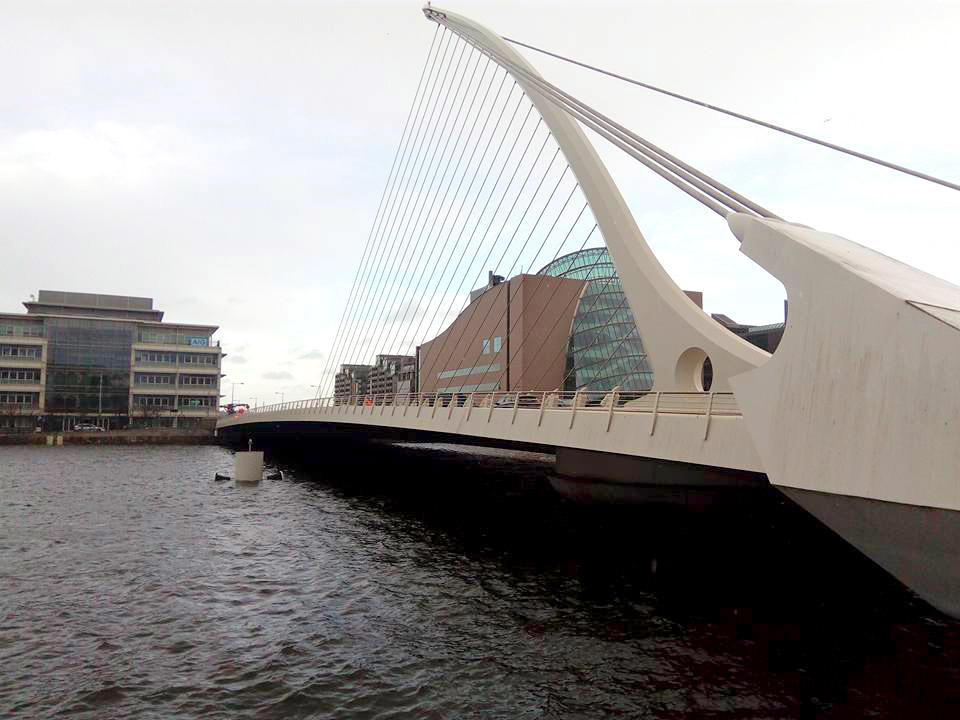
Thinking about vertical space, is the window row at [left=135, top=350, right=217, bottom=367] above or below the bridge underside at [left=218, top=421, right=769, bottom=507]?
above

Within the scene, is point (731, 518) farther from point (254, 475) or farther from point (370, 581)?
point (254, 475)

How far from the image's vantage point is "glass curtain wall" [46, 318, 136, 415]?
9175cm

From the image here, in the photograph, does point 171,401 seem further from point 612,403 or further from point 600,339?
point 612,403

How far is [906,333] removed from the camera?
322 inches

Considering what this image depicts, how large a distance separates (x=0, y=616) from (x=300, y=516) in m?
15.1

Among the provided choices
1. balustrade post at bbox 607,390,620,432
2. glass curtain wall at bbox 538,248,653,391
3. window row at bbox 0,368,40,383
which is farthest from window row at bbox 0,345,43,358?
balustrade post at bbox 607,390,620,432

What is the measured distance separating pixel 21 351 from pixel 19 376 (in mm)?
3581

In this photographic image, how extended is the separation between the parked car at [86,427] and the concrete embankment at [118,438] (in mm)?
5223

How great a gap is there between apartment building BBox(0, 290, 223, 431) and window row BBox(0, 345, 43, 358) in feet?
0.15

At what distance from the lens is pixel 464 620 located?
47.5 ft

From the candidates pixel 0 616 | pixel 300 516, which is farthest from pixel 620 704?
pixel 300 516

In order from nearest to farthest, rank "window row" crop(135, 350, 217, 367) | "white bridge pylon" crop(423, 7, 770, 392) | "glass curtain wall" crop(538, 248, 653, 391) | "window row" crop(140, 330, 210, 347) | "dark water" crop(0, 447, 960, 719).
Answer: "dark water" crop(0, 447, 960, 719)
"white bridge pylon" crop(423, 7, 770, 392)
"glass curtain wall" crop(538, 248, 653, 391)
"window row" crop(135, 350, 217, 367)
"window row" crop(140, 330, 210, 347)

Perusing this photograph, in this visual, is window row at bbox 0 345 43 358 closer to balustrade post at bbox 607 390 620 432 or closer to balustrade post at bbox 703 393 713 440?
balustrade post at bbox 607 390 620 432

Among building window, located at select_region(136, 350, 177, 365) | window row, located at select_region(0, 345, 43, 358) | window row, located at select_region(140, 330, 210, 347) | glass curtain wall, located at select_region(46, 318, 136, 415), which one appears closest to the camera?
window row, located at select_region(0, 345, 43, 358)
